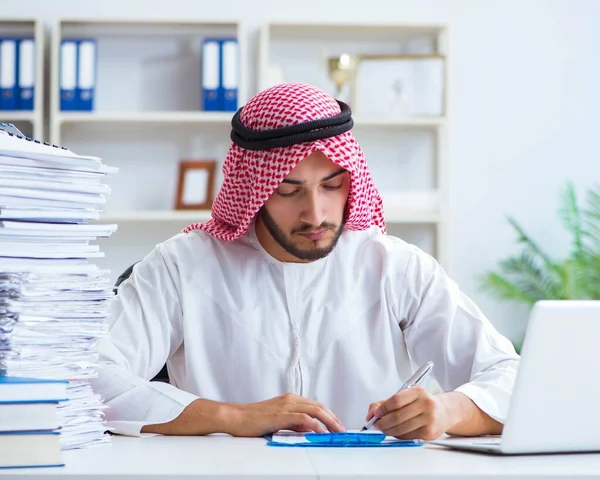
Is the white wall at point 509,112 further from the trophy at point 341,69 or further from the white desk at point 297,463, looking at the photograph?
the white desk at point 297,463

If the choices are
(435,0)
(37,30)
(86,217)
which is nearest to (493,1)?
(435,0)

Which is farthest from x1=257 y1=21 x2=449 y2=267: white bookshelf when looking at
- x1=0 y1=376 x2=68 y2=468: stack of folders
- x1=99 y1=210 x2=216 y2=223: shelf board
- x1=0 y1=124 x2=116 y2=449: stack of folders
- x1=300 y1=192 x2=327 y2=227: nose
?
x1=0 y1=376 x2=68 y2=468: stack of folders

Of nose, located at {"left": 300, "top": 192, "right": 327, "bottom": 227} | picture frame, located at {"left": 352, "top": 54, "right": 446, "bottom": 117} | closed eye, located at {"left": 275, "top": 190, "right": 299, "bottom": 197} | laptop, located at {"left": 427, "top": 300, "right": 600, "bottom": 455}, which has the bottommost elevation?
laptop, located at {"left": 427, "top": 300, "right": 600, "bottom": 455}

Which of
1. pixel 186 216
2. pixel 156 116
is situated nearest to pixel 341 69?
pixel 156 116

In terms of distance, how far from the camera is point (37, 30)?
3980 millimetres

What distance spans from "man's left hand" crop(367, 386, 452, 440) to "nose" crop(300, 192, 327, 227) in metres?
0.56

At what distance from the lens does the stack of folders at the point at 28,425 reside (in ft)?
3.91

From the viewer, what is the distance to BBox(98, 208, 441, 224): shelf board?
13.1 feet

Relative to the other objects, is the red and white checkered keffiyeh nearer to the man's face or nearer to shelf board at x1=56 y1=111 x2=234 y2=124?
the man's face

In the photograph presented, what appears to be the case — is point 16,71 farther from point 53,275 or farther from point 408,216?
point 53,275

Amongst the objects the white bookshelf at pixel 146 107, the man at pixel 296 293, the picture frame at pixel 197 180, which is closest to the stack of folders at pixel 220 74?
the white bookshelf at pixel 146 107

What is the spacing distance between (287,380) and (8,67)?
2490 mm

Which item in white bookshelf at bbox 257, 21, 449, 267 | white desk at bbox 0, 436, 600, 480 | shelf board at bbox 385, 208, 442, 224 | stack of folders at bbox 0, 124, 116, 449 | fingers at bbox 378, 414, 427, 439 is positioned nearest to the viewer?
white desk at bbox 0, 436, 600, 480

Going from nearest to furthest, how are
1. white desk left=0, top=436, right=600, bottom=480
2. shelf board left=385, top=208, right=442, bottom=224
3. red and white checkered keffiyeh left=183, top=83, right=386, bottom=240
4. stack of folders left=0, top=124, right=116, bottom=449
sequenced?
white desk left=0, top=436, right=600, bottom=480
stack of folders left=0, top=124, right=116, bottom=449
red and white checkered keffiyeh left=183, top=83, right=386, bottom=240
shelf board left=385, top=208, right=442, bottom=224
